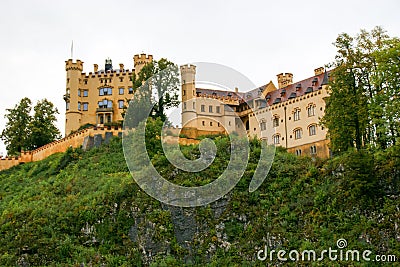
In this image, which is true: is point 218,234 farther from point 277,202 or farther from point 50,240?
point 50,240

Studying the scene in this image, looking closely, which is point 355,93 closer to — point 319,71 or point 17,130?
point 319,71

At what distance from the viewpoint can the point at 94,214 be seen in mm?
44156

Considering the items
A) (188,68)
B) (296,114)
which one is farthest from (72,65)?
(296,114)

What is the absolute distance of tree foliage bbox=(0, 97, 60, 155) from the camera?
72.2m

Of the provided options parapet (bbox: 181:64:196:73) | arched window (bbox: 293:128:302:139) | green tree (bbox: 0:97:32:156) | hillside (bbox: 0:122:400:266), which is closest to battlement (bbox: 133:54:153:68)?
parapet (bbox: 181:64:196:73)

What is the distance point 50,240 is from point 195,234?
9.18m

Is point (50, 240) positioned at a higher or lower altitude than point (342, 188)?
lower

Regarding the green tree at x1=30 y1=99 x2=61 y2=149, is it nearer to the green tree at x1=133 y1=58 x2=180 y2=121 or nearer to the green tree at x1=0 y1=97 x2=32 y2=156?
the green tree at x1=0 y1=97 x2=32 y2=156

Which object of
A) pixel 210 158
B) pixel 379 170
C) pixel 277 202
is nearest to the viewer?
pixel 379 170

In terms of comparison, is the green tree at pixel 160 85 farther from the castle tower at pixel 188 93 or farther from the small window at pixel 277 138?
the small window at pixel 277 138

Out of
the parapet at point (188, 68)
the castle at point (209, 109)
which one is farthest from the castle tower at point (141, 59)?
the parapet at point (188, 68)

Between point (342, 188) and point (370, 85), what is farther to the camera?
point (370, 85)

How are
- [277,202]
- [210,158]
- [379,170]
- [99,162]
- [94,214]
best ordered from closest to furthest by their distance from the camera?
[379,170]
[277,202]
[94,214]
[210,158]
[99,162]

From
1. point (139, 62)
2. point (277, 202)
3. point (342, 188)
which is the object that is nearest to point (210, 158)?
point (277, 202)
